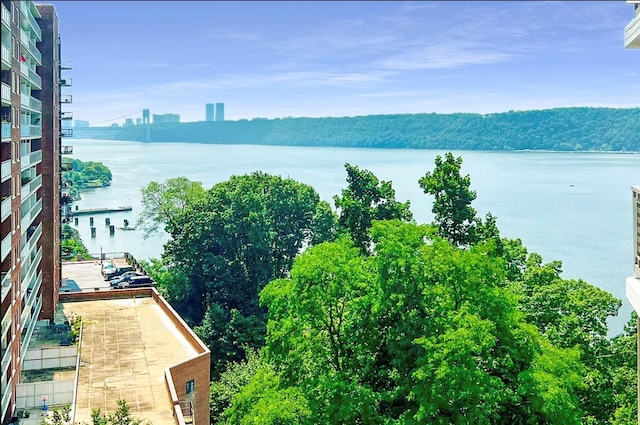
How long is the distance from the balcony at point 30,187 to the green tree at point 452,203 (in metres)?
14.5

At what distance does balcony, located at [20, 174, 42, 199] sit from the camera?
22.6 metres

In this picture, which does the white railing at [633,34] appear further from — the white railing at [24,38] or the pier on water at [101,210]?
the pier on water at [101,210]

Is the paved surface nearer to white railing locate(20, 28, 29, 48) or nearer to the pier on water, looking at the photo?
white railing locate(20, 28, 29, 48)

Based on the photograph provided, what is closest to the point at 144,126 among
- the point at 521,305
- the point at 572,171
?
the point at 572,171

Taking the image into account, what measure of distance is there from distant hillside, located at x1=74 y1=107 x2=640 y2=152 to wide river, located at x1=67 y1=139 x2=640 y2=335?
15.8 feet

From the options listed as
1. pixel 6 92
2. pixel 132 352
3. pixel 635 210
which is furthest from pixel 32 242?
pixel 635 210

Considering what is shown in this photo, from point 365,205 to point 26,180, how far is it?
13668mm

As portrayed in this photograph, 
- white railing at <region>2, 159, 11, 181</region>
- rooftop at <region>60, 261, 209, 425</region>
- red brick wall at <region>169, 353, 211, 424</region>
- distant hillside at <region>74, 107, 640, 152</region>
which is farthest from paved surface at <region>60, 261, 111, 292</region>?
distant hillside at <region>74, 107, 640, 152</region>

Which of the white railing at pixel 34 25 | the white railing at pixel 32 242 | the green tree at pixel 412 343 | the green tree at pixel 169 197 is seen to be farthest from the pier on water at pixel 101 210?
the green tree at pixel 412 343

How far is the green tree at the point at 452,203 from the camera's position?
26125mm

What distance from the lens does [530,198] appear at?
279 ft

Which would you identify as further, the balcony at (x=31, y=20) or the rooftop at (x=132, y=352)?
the balcony at (x=31, y=20)

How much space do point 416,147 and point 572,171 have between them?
32.1 meters

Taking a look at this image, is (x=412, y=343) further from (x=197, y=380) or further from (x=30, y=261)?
(x=30, y=261)
